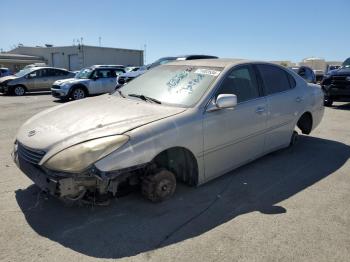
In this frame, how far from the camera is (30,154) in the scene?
3408mm

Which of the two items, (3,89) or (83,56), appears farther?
(83,56)

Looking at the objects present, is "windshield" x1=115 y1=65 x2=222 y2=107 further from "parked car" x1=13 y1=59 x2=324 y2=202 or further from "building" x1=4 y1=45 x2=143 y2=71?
"building" x1=4 y1=45 x2=143 y2=71

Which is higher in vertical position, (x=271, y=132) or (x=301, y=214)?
(x=271, y=132)

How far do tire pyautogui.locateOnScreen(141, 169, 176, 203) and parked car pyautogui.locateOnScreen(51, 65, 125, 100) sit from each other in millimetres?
11887

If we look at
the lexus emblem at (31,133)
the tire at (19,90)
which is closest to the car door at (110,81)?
the tire at (19,90)

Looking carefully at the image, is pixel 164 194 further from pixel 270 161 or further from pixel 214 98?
pixel 270 161

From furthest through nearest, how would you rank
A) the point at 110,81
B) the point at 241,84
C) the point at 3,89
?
the point at 3,89
the point at 110,81
the point at 241,84

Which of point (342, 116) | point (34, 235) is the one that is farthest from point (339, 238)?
point (342, 116)

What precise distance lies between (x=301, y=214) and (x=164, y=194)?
4.95 ft

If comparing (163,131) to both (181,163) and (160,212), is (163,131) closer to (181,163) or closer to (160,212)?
(181,163)

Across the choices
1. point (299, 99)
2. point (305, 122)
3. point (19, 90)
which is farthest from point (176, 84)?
point (19, 90)

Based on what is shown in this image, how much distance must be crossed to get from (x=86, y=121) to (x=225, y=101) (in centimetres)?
160

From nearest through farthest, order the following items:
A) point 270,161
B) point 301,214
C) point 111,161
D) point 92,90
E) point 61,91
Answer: point 111,161 → point 301,214 → point 270,161 → point 61,91 → point 92,90

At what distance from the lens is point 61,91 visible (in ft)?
47.7
